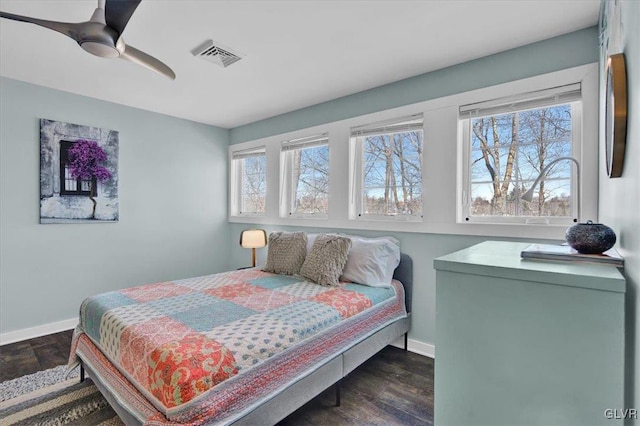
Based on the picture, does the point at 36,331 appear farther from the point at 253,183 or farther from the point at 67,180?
the point at 253,183

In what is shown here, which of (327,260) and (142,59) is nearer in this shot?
(142,59)

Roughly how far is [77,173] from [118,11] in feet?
8.33

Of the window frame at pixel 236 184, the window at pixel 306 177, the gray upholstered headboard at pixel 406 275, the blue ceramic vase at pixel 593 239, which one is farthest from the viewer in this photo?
the window frame at pixel 236 184

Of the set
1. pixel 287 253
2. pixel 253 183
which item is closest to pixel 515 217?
pixel 287 253

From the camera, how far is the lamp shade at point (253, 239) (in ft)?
12.9

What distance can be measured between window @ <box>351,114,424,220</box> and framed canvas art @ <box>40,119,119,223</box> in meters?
2.75

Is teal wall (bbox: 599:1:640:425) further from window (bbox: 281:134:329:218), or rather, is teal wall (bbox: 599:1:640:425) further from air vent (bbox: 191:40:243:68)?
window (bbox: 281:134:329:218)

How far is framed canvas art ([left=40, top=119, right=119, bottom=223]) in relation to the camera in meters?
3.20

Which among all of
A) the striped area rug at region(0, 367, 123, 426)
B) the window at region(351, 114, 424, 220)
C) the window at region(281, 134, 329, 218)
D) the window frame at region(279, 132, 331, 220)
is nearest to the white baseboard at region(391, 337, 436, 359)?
the window at region(351, 114, 424, 220)

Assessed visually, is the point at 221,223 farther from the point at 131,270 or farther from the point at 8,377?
the point at 8,377

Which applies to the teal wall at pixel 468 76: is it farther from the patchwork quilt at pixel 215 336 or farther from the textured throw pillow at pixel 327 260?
the patchwork quilt at pixel 215 336

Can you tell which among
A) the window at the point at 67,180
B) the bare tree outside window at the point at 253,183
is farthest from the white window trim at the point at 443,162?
the window at the point at 67,180

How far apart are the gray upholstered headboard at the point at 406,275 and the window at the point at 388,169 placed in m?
0.39

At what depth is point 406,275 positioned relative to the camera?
288cm
